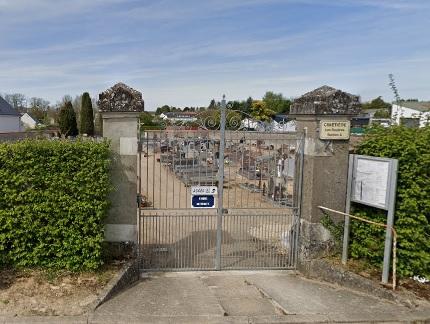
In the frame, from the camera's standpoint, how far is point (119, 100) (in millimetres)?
4891

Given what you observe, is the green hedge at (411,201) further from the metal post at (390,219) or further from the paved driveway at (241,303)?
the paved driveway at (241,303)

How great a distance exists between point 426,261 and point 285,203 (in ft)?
7.11

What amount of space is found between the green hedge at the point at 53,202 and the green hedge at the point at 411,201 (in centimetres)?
390

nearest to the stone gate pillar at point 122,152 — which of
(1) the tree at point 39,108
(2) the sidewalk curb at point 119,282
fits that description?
(2) the sidewalk curb at point 119,282

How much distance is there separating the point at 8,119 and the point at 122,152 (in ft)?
152

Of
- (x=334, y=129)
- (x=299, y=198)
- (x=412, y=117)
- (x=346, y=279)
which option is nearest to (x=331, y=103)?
(x=334, y=129)

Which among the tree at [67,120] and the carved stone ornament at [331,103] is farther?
the tree at [67,120]

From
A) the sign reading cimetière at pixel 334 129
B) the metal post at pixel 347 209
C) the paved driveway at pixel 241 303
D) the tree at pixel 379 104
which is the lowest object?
the paved driveway at pixel 241 303

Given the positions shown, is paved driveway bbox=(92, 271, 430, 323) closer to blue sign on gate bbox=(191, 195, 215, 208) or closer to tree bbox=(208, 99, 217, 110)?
blue sign on gate bbox=(191, 195, 215, 208)

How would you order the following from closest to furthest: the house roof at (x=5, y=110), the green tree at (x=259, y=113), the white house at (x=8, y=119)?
the green tree at (x=259, y=113) → the white house at (x=8, y=119) → the house roof at (x=5, y=110)

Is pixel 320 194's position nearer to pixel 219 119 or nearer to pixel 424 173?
pixel 424 173

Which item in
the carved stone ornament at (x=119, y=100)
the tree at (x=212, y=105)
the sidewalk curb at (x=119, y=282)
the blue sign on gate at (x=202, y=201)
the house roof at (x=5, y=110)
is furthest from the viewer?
the house roof at (x=5, y=110)

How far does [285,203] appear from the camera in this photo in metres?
5.89

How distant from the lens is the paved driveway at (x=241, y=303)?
3926 mm
